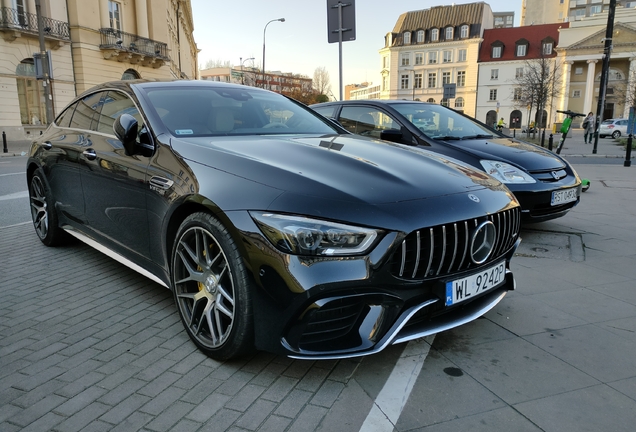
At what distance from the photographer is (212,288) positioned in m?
2.50

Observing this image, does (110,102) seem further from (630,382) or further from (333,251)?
(630,382)

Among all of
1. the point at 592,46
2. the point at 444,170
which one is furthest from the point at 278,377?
the point at 592,46

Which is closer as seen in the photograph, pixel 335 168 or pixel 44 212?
pixel 335 168

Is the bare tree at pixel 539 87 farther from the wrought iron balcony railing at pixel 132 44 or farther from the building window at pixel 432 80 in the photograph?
the wrought iron balcony railing at pixel 132 44

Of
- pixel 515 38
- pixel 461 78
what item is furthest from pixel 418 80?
pixel 515 38

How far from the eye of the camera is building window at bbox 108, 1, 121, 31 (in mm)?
30172

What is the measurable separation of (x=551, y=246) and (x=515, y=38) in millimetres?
79483

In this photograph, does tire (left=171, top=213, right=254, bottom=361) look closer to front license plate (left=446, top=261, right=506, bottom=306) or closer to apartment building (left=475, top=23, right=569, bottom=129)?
front license plate (left=446, top=261, right=506, bottom=306)

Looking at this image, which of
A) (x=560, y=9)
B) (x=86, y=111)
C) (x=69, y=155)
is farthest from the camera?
(x=560, y=9)

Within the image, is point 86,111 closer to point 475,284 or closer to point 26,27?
point 475,284

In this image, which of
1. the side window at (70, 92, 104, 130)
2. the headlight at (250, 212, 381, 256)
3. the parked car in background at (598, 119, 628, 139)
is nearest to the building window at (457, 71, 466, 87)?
the parked car in background at (598, 119, 628, 139)

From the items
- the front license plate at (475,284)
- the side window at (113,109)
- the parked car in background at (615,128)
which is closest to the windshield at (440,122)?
the front license plate at (475,284)

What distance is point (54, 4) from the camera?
84.0ft

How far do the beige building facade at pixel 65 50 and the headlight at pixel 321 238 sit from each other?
2285cm
